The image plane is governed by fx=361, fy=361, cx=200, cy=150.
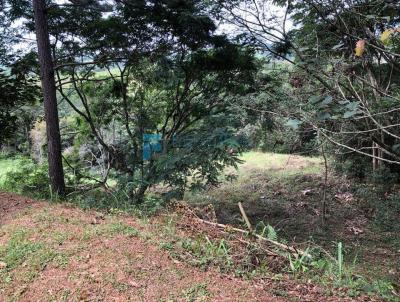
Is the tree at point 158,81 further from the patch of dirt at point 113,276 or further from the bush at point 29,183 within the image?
the patch of dirt at point 113,276

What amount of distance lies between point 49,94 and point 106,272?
3.35m

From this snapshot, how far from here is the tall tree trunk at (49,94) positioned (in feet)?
15.5

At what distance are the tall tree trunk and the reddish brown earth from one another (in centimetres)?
204

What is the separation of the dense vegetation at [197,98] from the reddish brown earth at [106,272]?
87 centimetres

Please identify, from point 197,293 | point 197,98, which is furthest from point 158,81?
point 197,293

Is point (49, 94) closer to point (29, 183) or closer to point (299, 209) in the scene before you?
point (29, 183)

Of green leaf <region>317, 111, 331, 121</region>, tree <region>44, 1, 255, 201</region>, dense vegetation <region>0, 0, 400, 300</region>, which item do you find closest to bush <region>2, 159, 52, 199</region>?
dense vegetation <region>0, 0, 400, 300</region>

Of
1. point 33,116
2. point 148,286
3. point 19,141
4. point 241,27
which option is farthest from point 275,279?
point 19,141

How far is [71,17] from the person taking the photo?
19.1 ft

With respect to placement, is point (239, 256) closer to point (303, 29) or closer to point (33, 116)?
point (303, 29)

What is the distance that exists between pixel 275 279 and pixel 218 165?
7.81 ft

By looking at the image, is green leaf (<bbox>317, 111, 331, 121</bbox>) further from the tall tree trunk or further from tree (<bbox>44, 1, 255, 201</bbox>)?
the tall tree trunk

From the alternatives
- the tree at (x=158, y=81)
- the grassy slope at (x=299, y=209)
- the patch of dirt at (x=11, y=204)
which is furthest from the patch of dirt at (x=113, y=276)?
the tree at (x=158, y=81)

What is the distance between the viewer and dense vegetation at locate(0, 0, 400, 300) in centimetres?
443
